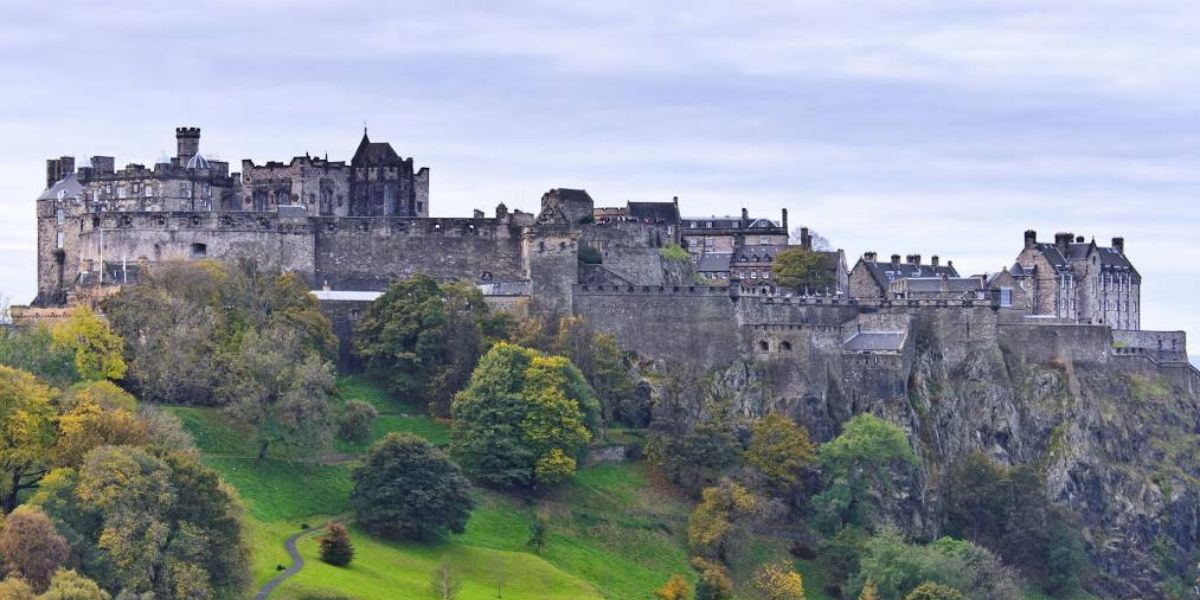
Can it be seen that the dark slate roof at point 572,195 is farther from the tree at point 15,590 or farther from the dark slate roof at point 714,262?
the tree at point 15,590

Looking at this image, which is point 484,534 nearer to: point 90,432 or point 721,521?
point 721,521

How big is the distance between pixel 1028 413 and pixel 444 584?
40046 mm

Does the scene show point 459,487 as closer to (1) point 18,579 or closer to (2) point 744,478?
(2) point 744,478

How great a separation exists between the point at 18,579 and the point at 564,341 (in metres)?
37.5

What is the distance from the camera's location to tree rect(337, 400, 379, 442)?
8350 cm

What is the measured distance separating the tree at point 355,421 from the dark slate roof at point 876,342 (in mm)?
25426

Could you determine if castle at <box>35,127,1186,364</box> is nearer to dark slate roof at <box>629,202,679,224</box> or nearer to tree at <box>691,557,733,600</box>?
dark slate roof at <box>629,202,679,224</box>

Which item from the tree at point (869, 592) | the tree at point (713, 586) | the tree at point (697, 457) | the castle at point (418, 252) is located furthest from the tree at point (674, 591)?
the castle at point (418, 252)

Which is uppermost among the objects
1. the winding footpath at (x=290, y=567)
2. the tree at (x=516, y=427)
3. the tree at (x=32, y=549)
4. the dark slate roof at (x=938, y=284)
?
the dark slate roof at (x=938, y=284)

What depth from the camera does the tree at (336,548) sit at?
7188 cm

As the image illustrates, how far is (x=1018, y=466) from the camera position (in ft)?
321

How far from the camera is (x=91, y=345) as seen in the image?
81438mm

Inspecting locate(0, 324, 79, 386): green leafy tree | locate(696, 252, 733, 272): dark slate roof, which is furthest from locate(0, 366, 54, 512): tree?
locate(696, 252, 733, 272): dark slate roof

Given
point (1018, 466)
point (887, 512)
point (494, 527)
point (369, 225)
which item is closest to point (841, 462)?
point (887, 512)
